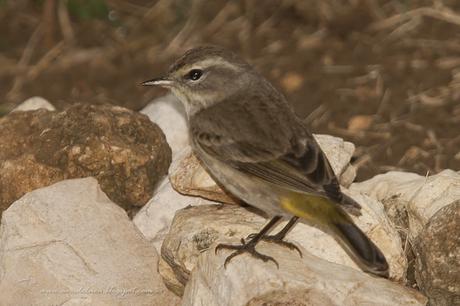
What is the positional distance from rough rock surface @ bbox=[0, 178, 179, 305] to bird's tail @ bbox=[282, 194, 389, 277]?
1161 mm

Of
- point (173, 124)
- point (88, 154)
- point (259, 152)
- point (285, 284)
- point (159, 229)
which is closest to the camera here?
point (285, 284)

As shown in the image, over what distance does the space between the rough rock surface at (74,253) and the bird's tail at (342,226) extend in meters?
1.16

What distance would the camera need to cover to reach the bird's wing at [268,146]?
5926 mm

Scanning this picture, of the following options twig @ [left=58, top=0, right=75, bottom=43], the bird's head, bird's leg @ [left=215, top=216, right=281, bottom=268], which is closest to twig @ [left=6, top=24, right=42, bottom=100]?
twig @ [left=58, top=0, right=75, bottom=43]

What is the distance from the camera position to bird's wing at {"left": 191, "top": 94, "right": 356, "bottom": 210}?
5.93m

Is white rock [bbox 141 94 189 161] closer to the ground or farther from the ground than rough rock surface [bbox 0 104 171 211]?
closer to the ground

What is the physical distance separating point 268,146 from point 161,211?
3.85 ft

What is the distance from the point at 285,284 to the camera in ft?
17.8

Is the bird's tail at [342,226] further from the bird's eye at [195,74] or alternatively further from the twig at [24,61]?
the twig at [24,61]

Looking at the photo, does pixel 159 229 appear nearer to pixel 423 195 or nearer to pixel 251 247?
pixel 251 247

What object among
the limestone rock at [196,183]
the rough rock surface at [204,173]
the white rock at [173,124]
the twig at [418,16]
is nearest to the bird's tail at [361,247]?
the rough rock surface at [204,173]

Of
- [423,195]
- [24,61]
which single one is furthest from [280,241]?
→ [24,61]

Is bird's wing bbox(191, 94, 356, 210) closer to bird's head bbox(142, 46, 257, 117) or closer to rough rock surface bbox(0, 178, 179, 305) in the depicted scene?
bird's head bbox(142, 46, 257, 117)

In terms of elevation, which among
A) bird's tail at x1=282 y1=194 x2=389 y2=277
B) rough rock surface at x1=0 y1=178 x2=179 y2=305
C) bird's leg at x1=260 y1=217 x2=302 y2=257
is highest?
bird's tail at x1=282 y1=194 x2=389 y2=277
